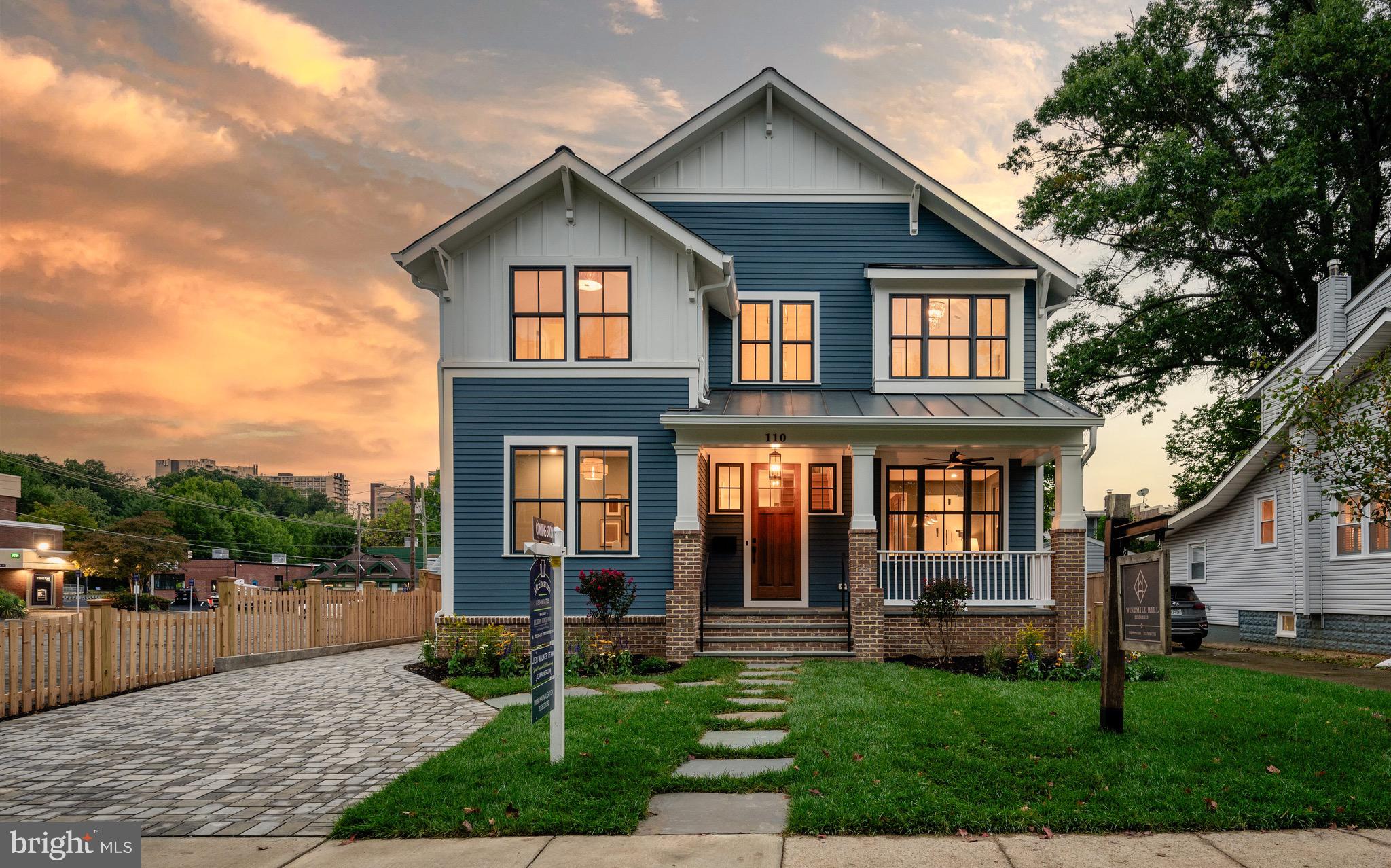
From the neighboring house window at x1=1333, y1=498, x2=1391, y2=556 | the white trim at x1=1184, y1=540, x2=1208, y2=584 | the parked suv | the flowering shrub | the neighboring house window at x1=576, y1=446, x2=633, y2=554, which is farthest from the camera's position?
the white trim at x1=1184, y1=540, x2=1208, y2=584

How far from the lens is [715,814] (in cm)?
579

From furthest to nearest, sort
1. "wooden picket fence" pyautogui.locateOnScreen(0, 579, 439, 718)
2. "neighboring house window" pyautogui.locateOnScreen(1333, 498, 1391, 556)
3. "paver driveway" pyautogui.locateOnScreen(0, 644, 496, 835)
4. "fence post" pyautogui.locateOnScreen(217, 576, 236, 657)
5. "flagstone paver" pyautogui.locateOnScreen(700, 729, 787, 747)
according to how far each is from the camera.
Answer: "neighboring house window" pyautogui.locateOnScreen(1333, 498, 1391, 556)
"fence post" pyautogui.locateOnScreen(217, 576, 236, 657)
"wooden picket fence" pyautogui.locateOnScreen(0, 579, 439, 718)
"flagstone paver" pyautogui.locateOnScreen(700, 729, 787, 747)
"paver driveway" pyautogui.locateOnScreen(0, 644, 496, 835)

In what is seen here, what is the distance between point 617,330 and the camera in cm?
1470

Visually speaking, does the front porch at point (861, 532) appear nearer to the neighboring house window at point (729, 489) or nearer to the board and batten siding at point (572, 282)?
the neighboring house window at point (729, 489)

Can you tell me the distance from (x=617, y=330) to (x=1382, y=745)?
11.1 m

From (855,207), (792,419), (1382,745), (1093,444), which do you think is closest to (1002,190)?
(855,207)

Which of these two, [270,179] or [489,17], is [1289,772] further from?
[270,179]

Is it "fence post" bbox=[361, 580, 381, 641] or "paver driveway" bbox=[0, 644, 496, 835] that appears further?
"fence post" bbox=[361, 580, 381, 641]

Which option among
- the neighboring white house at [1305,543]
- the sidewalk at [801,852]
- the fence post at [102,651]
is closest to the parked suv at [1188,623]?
the neighboring white house at [1305,543]

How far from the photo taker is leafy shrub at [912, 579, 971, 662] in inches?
534

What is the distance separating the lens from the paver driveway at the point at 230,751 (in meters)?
6.14

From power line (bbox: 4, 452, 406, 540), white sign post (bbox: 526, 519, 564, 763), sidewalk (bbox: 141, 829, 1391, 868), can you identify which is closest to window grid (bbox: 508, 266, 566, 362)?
white sign post (bbox: 526, 519, 564, 763)

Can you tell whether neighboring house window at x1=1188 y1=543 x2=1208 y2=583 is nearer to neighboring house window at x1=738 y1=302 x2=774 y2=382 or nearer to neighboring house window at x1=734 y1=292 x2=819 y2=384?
neighboring house window at x1=734 y1=292 x2=819 y2=384

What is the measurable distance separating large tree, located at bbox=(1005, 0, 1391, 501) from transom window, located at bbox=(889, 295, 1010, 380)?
27.8 feet
